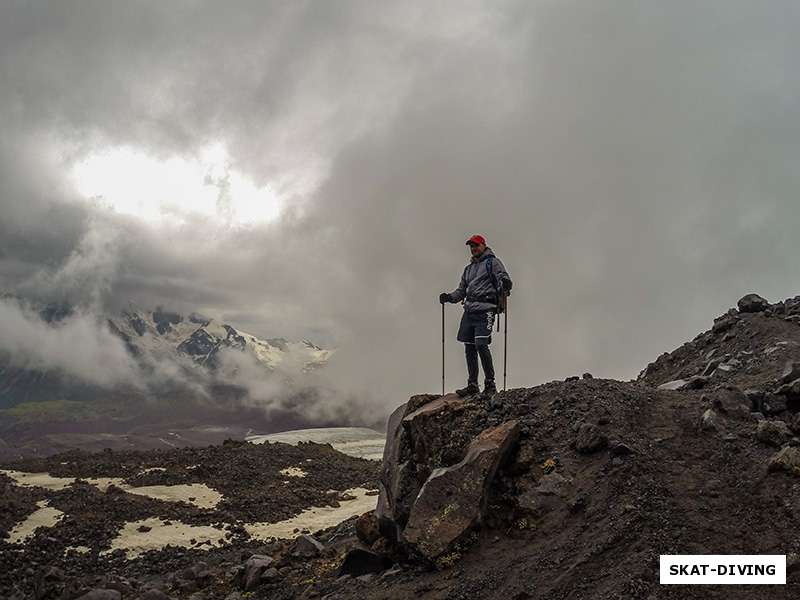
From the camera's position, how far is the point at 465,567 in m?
10.8

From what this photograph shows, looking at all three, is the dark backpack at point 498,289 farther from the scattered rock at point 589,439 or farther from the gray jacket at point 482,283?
the scattered rock at point 589,439

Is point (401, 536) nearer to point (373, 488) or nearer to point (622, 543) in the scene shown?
point (622, 543)

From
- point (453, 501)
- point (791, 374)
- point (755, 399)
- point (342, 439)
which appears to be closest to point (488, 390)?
point (453, 501)

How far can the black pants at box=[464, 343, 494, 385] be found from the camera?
15.2 meters

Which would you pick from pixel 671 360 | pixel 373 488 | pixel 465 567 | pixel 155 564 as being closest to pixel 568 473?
pixel 465 567

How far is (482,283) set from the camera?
50.6 ft

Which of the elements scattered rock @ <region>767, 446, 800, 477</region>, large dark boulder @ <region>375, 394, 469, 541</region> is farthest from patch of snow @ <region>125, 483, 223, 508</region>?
scattered rock @ <region>767, 446, 800, 477</region>

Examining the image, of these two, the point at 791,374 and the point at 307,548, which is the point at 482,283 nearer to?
the point at 791,374

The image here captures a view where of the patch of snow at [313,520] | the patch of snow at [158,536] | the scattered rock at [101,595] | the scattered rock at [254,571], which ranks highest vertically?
the scattered rock at [254,571]

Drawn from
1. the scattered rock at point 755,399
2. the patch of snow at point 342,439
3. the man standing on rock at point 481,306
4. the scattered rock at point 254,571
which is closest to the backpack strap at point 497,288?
the man standing on rock at point 481,306

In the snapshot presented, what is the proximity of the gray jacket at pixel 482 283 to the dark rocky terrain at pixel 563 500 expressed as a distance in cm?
258

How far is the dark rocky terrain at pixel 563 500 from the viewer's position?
31.1 ft

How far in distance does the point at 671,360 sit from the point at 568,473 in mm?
16332

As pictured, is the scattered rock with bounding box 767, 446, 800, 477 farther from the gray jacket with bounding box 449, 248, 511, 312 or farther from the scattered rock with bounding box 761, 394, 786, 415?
the gray jacket with bounding box 449, 248, 511, 312
